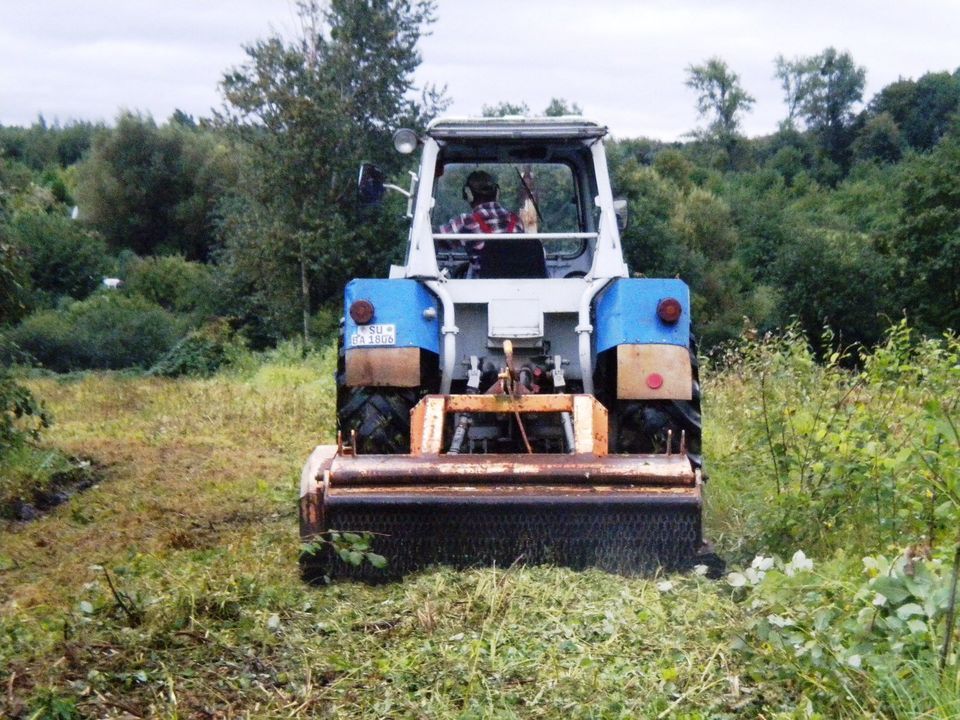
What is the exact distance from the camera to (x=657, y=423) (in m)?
5.57

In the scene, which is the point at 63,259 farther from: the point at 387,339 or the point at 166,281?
the point at 387,339

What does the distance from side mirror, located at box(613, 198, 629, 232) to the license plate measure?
1617 mm

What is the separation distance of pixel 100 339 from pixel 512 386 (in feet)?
59.2

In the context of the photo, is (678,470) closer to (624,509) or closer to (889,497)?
(624,509)

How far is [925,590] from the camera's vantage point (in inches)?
126

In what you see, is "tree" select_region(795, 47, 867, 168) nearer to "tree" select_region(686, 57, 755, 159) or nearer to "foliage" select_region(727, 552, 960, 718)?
"tree" select_region(686, 57, 755, 159)

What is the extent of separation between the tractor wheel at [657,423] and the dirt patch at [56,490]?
3.60 metres

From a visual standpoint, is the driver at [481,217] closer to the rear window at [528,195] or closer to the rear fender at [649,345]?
the rear window at [528,195]

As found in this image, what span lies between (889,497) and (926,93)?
2328 inches

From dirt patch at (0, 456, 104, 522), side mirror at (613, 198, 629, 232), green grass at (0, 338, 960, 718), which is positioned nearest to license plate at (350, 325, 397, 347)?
green grass at (0, 338, 960, 718)

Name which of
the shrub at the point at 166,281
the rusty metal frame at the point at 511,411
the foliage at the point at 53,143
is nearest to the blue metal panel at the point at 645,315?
the rusty metal frame at the point at 511,411

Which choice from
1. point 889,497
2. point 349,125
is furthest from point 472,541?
point 349,125

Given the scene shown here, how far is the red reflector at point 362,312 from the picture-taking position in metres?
5.51

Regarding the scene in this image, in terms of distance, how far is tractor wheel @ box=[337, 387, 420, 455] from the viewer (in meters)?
5.70
